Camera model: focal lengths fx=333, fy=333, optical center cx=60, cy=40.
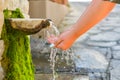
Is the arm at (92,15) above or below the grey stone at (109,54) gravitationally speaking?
above

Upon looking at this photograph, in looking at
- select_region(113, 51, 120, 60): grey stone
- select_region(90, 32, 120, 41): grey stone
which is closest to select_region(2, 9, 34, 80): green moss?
select_region(113, 51, 120, 60): grey stone

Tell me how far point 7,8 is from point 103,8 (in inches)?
40.9

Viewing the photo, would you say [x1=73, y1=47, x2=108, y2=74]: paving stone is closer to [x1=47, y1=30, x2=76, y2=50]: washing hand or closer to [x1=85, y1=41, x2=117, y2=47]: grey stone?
[x1=85, y1=41, x2=117, y2=47]: grey stone

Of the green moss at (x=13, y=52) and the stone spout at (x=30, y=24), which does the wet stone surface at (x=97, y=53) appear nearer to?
the green moss at (x=13, y=52)

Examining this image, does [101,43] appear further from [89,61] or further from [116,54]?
[89,61]

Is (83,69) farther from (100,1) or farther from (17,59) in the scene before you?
(100,1)

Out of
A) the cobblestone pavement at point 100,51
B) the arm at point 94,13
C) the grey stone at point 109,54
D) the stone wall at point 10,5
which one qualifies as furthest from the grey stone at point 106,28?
the arm at point 94,13

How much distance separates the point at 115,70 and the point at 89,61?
1.42ft

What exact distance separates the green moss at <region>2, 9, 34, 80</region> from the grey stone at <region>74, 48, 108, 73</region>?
147 cm

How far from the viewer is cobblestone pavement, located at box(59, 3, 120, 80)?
4.30 meters

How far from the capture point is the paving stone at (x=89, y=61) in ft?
14.3

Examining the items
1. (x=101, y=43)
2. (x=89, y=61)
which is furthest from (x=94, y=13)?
(x=101, y=43)

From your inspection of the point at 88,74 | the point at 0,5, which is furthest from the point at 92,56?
the point at 0,5

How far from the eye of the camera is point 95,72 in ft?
14.1
